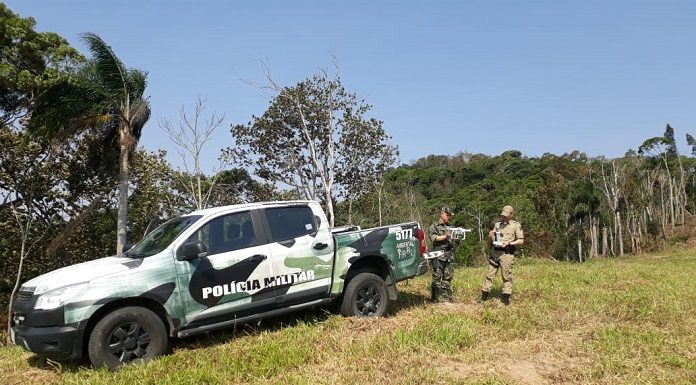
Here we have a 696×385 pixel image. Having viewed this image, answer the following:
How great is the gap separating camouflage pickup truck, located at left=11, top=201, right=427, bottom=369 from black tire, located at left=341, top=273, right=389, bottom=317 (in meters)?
0.01

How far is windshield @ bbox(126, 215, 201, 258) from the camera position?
6.21 metres

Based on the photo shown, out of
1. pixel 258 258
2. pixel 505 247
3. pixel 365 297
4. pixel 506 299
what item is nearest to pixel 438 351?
pixel 365 297

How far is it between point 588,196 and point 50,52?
1593 inches

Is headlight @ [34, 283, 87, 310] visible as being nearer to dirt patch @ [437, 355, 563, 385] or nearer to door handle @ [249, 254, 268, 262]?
door handle @ [249, 254, 268, 262]

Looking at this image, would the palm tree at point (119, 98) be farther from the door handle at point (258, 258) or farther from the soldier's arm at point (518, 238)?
the soldier's arm at point (518, 238)

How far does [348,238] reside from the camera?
7285 mm

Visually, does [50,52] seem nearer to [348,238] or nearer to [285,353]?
[348,238]

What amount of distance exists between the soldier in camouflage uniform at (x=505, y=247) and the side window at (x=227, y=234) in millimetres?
4400

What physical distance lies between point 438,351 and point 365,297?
177 cm

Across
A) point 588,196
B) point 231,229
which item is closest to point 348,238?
point 231,229

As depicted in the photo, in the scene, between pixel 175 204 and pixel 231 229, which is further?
pixel 175 204

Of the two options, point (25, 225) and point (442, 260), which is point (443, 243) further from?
point (25, 225)

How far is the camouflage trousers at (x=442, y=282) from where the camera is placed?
887 cm

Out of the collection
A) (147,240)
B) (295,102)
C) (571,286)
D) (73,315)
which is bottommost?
(571,286)
